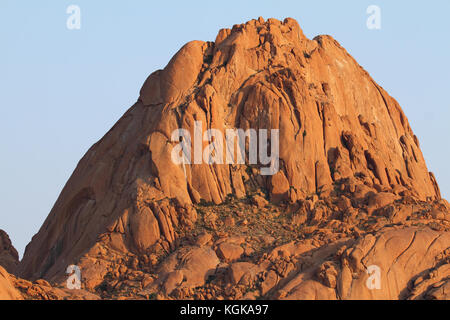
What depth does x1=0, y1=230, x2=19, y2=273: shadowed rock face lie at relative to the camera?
309ft

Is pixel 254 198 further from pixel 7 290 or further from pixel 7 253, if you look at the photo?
pixel 7 253

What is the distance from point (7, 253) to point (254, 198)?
21912 mm

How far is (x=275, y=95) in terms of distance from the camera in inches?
3533

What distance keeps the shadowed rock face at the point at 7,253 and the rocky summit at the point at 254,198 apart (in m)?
2.07

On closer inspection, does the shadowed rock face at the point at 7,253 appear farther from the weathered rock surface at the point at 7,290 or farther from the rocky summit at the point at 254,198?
the weathered rock surface at the point at 7,290

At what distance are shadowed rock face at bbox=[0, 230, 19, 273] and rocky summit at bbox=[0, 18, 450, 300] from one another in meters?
2.07

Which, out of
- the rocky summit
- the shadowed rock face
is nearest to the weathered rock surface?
the rocky summit

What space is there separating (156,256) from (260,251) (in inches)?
276

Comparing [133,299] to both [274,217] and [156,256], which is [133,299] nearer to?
[156,256]

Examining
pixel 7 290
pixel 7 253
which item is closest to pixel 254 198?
pixel 7 290

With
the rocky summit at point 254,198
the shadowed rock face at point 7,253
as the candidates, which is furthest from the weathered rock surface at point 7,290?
the shadowed rock face at point 7,253

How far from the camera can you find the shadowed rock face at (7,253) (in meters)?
94.3

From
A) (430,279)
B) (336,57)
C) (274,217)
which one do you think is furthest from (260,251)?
(336,57)
